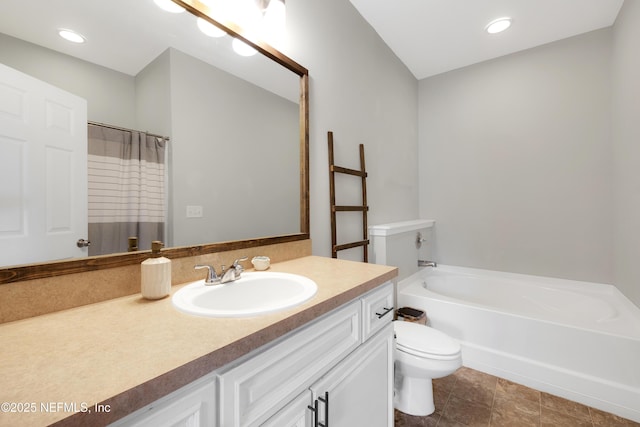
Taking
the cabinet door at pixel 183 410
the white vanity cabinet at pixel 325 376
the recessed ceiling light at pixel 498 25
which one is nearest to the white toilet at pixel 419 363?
the white vanity cabinet at pixel 325 376

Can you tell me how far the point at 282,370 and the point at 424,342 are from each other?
3.55ft

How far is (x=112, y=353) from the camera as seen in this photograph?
0.49 meters

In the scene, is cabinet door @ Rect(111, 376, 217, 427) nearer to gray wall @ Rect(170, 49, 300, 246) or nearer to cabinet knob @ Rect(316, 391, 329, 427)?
cabinet knob @ Rect(316, 391, 329, 427)

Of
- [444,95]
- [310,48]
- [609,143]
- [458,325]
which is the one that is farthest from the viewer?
[444,95]

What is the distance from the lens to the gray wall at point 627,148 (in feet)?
5.67

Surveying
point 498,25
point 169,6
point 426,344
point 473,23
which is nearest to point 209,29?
point 169,6

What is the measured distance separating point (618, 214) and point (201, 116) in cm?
294

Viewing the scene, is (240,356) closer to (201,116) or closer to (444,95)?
(201,116)

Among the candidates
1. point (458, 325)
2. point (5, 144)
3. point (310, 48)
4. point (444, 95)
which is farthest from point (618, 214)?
point (5, 144)

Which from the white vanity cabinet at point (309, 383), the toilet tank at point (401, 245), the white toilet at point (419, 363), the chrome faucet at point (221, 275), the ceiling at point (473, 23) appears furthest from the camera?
the toilet tank at point (401, 245)

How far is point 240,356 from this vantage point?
0.55m

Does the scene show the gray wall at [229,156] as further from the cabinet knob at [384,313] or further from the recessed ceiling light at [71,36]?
the cabinet knob at [384,313]

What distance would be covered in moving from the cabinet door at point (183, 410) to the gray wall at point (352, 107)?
1.14 meters

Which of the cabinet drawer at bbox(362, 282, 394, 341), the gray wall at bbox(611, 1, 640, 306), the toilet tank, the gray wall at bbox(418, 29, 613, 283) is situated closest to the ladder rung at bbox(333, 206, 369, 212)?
the toilet tank
